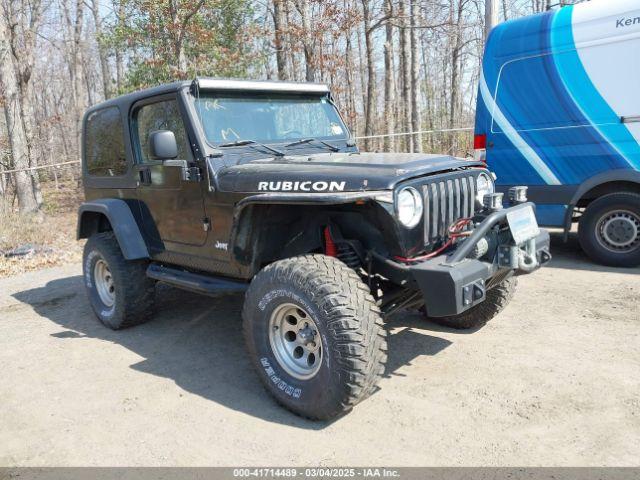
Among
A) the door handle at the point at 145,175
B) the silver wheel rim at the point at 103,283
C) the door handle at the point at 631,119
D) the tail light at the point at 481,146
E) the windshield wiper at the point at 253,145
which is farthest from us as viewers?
the tail light at the point at 481,146

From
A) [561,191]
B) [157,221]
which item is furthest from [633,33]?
[157,221]

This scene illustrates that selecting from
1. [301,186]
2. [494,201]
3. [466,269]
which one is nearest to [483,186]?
[494,201]

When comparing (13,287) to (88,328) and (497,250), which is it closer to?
(88,328)

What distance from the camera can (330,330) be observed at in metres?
2.84

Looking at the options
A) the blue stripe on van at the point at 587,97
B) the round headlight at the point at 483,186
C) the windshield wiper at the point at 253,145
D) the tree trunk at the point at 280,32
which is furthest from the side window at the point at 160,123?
the tree trunk at the point at 280,32

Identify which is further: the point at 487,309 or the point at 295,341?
the point at 487,309

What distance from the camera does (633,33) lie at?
533 cm

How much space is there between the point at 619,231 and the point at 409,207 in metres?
3.95

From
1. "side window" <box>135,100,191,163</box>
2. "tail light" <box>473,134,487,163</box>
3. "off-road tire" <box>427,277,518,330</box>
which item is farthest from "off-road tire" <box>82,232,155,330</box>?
"tail light" <box>473,134,487,163</box>

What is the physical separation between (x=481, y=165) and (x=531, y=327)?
154 centimetres

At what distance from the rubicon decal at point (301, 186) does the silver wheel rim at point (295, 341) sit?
0.70 m

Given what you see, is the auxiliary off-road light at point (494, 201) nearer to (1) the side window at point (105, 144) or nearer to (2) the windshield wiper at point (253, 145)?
(2) the windshield wiper at point (253, 145)

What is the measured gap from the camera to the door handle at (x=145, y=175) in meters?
4.36

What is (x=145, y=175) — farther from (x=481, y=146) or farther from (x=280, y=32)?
(x=280, y=32)
